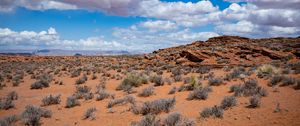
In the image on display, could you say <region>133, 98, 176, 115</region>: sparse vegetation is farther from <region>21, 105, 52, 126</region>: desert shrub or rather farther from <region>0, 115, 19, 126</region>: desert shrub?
<region>0, 115, 19, 126</region>: desert shrub

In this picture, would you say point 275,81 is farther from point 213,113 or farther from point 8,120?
point 8,120

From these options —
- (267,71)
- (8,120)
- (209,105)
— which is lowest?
(209,105)

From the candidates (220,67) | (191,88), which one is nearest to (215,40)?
(220,67)

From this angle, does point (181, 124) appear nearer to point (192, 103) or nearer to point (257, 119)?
point (257, 119)

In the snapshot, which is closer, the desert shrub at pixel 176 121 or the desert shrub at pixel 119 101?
the desert shrub at pixel 176 121

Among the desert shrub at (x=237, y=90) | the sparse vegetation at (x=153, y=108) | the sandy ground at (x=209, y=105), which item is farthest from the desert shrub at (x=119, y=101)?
the desert shrub at (x=237, y=90)

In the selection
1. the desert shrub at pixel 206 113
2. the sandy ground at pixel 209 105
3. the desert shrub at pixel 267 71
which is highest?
the desert shrub at pixel 267 71

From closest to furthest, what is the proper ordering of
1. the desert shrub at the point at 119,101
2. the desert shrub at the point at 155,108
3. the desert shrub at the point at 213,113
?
the desert shrub at the point at 213,113 → the desert shrub at the point at 155,108 → the desert shrub at the point at 119,101

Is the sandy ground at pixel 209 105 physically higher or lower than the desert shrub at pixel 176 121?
lower

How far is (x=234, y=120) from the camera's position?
7.47m

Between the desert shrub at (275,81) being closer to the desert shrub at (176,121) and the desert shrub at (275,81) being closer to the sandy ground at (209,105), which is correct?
the sandy ground at (209,105)

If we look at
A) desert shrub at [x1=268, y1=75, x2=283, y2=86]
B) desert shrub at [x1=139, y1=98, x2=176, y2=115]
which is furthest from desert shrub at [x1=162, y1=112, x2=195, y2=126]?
desert shrub at [x1=268, y1=75, x2=283, y2=86]

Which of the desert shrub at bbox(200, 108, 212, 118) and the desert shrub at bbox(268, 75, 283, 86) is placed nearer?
the desert shrub at bbox(200, 108, 212, 118)

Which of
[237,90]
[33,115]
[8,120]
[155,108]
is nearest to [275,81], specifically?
[237,90]
